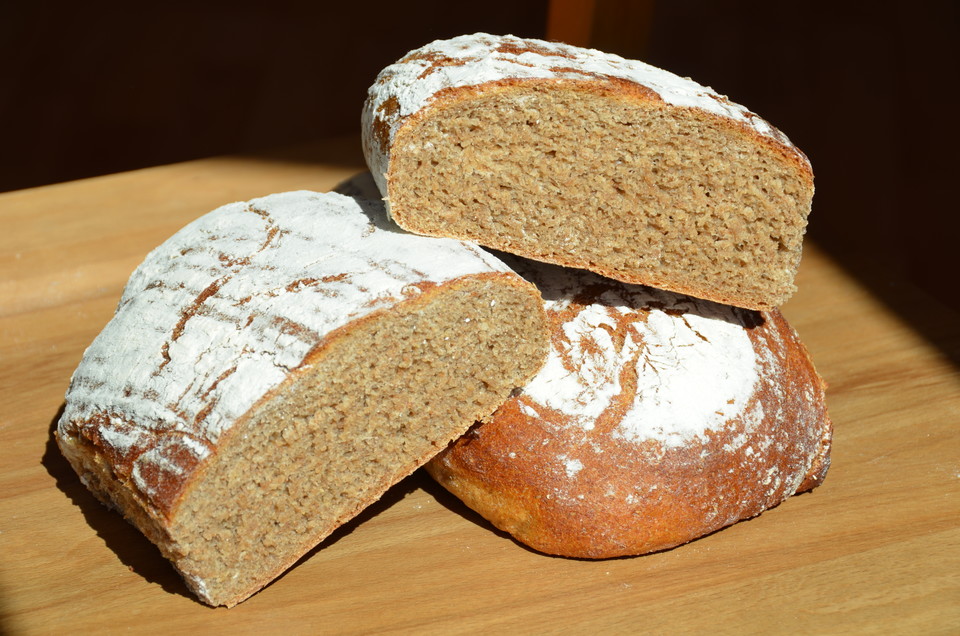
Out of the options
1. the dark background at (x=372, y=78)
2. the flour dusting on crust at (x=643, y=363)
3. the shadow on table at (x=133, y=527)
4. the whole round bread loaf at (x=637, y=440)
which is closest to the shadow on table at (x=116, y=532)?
the shadow on table at (x=133, y=527)

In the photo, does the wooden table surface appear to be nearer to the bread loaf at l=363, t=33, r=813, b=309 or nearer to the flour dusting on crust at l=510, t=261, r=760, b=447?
the flour dusting on crust at l=510, t=261, r=760, b=447

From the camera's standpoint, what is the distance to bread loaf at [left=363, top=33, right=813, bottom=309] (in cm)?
227

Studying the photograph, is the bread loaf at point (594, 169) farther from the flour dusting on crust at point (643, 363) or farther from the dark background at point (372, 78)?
the dark background at point (372, 78)

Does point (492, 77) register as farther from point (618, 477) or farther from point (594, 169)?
point (618, 477)

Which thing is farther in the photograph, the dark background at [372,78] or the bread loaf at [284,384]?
the dark background at [372,78]

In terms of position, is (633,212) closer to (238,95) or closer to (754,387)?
(754,387)

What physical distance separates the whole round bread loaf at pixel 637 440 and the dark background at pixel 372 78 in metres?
2.74

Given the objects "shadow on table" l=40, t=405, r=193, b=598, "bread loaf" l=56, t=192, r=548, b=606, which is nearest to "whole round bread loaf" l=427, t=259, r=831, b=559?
"bread loaf" l=56, t=192, r=548, b=606

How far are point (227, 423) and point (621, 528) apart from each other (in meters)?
0.88

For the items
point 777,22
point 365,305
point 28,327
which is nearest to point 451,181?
point 365,305

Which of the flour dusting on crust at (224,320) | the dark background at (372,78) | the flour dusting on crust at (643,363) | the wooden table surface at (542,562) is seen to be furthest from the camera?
the dark background at (372,78)

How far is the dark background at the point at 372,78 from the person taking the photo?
5.45 metres

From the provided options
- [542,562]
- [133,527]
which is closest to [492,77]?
[542,562]

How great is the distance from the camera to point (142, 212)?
3643 millimetres
